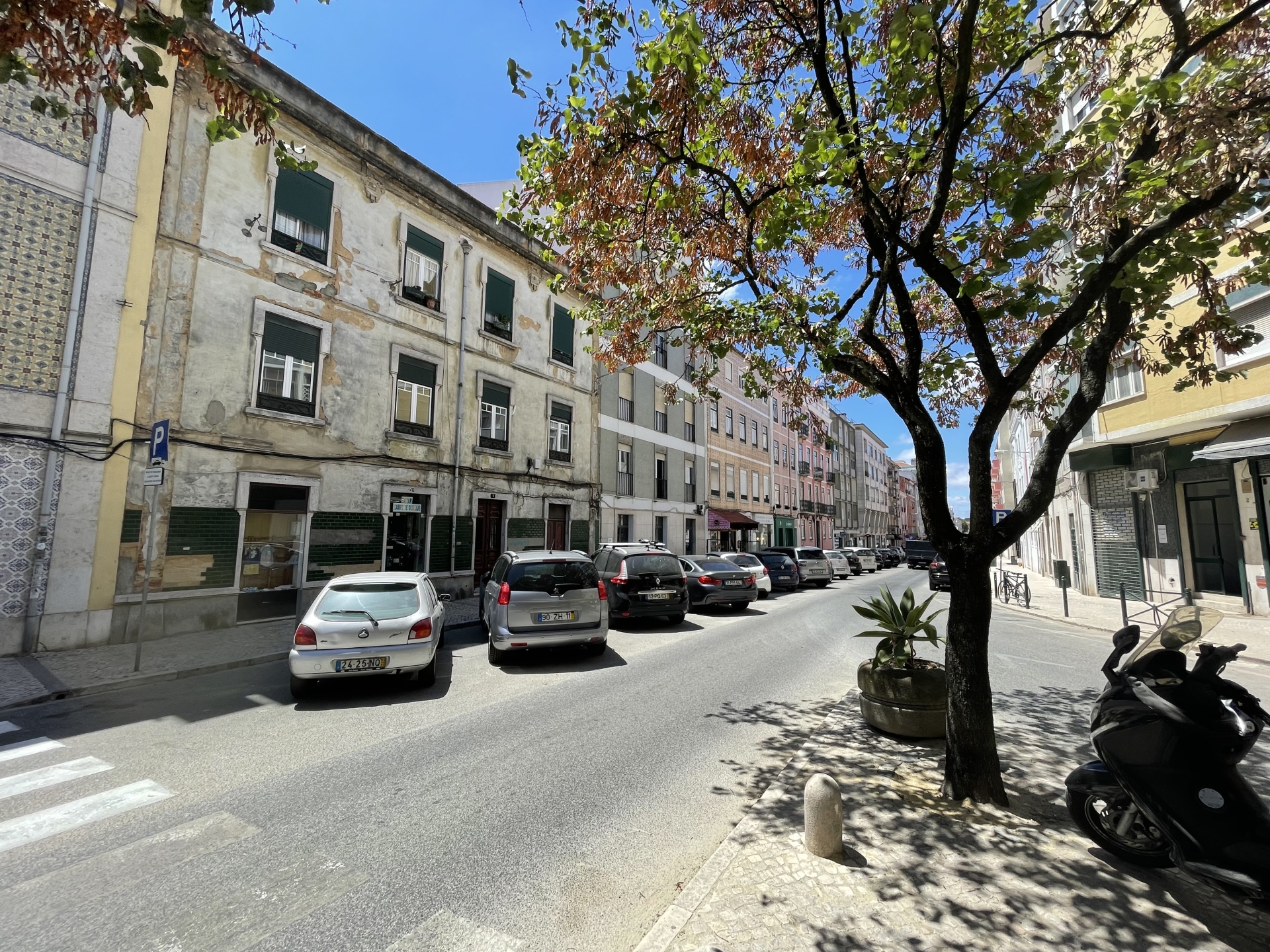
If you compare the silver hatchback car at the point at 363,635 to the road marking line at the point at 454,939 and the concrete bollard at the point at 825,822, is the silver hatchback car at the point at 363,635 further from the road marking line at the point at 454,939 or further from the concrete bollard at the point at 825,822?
the concrete bollard at the point at 825,822

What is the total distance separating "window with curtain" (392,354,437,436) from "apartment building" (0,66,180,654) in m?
5.12

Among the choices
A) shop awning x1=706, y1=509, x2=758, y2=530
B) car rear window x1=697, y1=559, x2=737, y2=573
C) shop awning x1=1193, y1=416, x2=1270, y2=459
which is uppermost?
shop awning x1=1193, y1=416, x2=1270, y2=459

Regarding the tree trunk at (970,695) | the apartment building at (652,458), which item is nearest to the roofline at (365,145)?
the apartment building at (652,458)

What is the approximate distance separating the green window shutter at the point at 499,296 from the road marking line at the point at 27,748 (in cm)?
Answer: 1357

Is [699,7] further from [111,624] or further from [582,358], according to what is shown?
[582,358]

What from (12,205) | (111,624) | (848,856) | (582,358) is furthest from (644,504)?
(848,856)

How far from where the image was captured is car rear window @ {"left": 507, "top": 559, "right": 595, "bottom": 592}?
324 inches

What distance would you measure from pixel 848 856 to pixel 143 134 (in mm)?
14218

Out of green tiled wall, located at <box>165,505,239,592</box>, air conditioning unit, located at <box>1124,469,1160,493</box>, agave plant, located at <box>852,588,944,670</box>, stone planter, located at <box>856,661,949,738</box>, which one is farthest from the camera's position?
air conditioning unit, located at <box>1124,469,1160,493</box>

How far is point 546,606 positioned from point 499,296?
11.9 m

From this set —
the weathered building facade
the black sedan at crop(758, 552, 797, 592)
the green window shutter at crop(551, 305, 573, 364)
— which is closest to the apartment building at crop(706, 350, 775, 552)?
the black sedan at crop(758, 552, 797, 592)

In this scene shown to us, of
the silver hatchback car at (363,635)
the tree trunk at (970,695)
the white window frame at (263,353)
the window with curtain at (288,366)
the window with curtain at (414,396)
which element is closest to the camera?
the tree trunk at (970,695)

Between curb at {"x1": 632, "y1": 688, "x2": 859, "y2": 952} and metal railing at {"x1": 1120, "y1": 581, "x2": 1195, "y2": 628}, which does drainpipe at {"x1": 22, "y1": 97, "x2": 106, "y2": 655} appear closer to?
curb at {"x1": 632, "y1": 688, "x2": 859, "y2": 952}

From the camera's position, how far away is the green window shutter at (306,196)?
12.0 m
